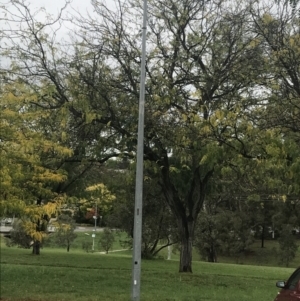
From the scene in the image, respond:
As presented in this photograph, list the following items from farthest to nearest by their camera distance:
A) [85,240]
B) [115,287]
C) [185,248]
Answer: [85,240]
[185,248]
[115,287]

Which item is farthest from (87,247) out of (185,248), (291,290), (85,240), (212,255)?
(291,290)

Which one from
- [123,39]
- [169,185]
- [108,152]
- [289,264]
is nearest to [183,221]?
[169,185]

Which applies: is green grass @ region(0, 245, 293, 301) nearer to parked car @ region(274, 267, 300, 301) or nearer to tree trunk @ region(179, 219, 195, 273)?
tree trunk @ region(179, 219, 195, 273)

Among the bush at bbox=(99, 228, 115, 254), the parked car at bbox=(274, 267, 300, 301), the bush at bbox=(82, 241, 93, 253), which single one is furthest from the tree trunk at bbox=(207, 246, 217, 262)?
the parked car at bbox=(274, 267, 300, 301)

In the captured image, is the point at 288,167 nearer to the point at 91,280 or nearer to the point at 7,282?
the point at 91,280

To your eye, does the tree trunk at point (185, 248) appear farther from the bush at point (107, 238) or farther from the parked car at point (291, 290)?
the bush at point (107, 238)

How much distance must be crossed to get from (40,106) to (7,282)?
16.4 feet

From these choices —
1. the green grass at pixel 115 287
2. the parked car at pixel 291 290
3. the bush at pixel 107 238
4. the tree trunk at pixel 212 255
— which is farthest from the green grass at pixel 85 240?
the parked car at pixel 291 290

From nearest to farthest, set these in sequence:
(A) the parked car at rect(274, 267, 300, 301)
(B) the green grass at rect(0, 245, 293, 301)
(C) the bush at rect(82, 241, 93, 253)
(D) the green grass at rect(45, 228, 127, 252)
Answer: (A) the parked car at rect(274, 267, 300, 301) → (B) the green grass at rect(0, 245, 293, 301) → (C) the bush at rect(82, 241, 93, 253) → (D) the green grass at rect(45, 228, 127, 252)

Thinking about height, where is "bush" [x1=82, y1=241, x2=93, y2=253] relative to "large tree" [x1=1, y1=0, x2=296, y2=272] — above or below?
below

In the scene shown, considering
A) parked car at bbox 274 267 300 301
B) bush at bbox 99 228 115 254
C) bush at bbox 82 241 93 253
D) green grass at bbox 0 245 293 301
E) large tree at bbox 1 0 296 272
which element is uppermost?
large tree at bbox 1 0 296 272

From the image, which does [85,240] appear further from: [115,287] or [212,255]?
[115,287]

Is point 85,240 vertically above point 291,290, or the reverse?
point 85,240

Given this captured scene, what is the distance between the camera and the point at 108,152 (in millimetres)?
17250
